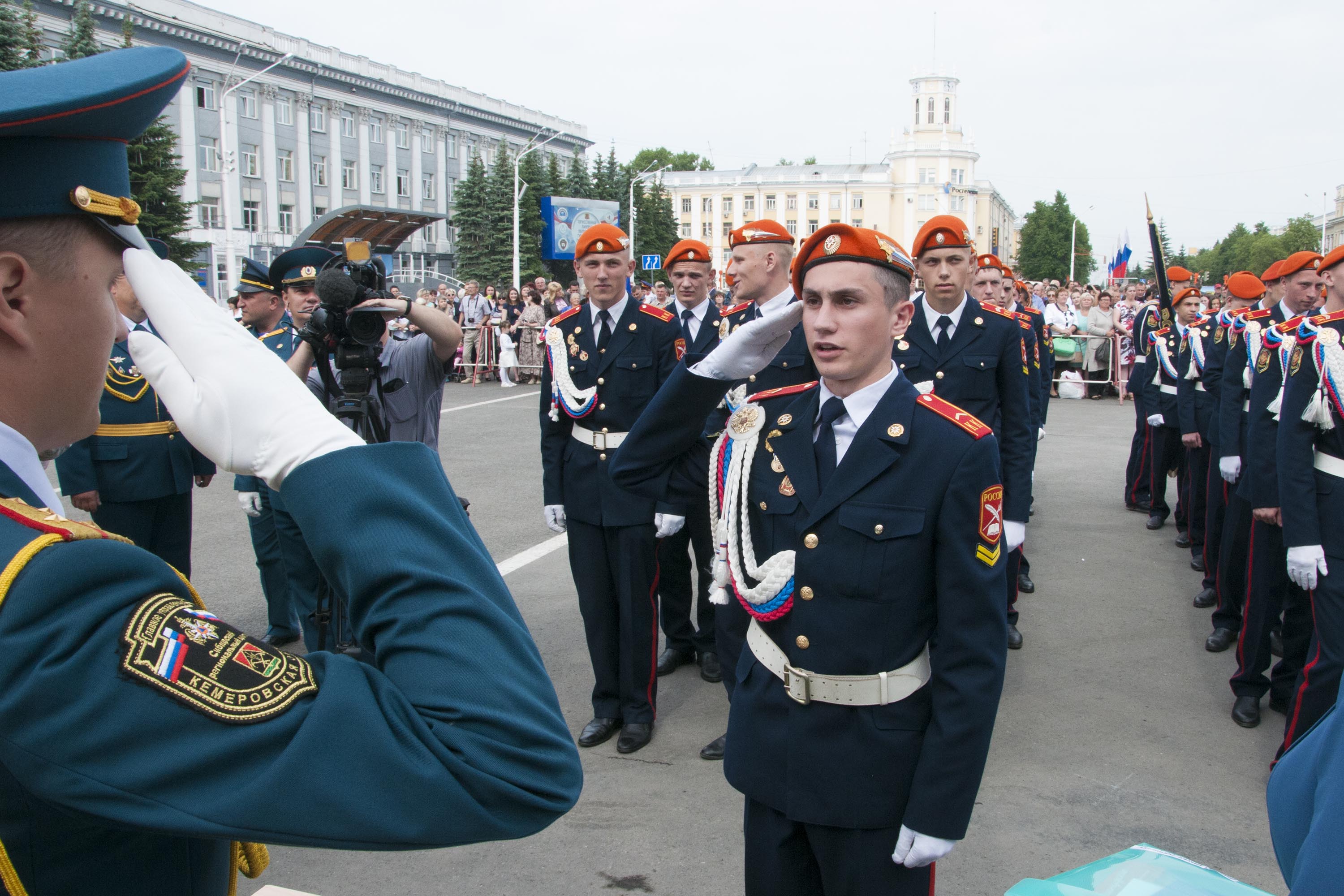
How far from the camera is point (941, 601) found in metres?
2.26

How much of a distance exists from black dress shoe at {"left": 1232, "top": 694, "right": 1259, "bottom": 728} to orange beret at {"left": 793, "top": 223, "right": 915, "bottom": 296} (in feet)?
11.2

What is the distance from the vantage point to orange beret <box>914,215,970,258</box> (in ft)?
16.4

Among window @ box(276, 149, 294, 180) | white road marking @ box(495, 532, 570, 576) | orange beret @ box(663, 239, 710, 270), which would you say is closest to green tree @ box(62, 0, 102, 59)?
white road marking @ box(495, 532, 570, 576)

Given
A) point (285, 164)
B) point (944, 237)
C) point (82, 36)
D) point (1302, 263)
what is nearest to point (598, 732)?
point (944, 237)

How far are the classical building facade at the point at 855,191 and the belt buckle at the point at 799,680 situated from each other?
360 feet

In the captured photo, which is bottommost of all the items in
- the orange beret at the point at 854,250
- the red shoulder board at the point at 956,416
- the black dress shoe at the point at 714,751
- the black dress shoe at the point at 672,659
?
the black dress shoe at the point at 672,659

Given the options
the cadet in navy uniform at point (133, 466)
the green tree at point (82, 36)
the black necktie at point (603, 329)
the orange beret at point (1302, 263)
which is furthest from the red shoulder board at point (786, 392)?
the green tree at point (82, 36)

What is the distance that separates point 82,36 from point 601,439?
26.8 meters

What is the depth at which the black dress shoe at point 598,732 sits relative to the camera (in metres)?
4.47

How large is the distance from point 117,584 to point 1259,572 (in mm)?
5316

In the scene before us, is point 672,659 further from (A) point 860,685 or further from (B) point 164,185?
(B) point 164,185

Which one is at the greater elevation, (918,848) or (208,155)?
(208,155)

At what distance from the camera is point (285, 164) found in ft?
178

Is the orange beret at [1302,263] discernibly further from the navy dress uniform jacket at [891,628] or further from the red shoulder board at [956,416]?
the navy dress uniform jacket at [891,628]
